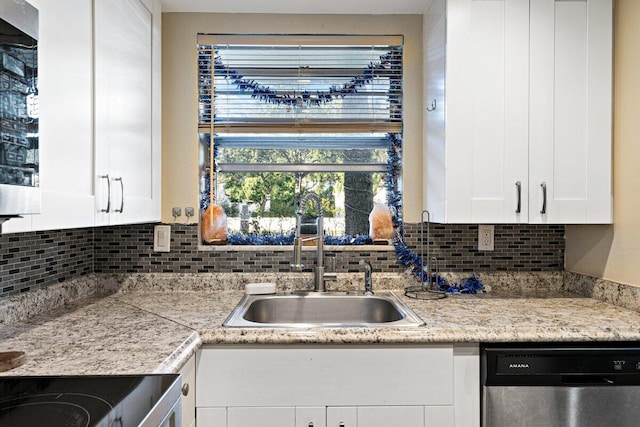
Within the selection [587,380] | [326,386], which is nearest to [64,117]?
[326,386]

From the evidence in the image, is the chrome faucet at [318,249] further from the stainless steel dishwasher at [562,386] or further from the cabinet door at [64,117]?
the cabinet door at [64,117]

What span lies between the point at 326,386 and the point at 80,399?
0.81 m

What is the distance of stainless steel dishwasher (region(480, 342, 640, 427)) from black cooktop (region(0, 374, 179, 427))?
3.52ft

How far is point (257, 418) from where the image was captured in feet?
5.04

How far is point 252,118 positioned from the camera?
233 cm

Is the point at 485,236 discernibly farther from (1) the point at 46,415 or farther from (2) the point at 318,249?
(1) the point at 46,415

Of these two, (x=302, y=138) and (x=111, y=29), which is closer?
(x=111, y=29)

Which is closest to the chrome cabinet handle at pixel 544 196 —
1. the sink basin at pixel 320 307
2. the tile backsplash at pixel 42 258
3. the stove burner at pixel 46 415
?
the sink basin at pixel 320 307

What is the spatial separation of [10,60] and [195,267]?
→ 144 cm

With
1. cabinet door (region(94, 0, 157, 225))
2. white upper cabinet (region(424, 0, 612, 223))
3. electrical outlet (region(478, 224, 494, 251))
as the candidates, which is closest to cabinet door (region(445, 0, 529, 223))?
white upper cabinet (region(424, 0, 612, 223))

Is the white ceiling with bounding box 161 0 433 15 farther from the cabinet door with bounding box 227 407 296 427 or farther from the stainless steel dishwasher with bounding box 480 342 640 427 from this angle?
the cabinet door with bounding box 227 407 296 427

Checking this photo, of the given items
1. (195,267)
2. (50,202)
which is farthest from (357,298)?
(50,202)

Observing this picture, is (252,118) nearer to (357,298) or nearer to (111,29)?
(111,29)

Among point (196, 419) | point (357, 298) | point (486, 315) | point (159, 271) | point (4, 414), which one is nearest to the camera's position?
point (4, 414)
